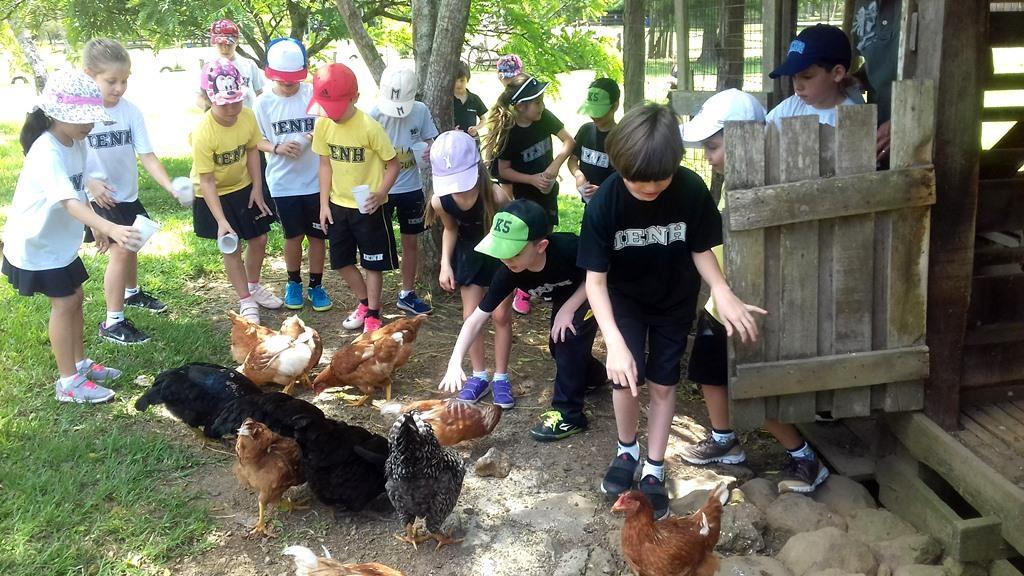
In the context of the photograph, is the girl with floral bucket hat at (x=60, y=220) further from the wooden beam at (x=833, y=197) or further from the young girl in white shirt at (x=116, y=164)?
the wooden beam at (x=833, y=197)

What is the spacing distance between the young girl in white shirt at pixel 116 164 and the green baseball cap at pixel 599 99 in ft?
9.60

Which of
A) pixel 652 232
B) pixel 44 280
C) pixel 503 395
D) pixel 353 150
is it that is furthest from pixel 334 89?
pixel 652 232

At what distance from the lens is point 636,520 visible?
10.9ft

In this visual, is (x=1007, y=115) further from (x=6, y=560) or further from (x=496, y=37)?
(x=496, y=37)

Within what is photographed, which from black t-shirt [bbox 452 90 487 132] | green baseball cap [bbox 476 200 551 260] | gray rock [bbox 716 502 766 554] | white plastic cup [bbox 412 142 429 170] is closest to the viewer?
gray rock [bbox 716 502 766 554]

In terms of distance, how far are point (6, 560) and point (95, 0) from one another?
6.75 m

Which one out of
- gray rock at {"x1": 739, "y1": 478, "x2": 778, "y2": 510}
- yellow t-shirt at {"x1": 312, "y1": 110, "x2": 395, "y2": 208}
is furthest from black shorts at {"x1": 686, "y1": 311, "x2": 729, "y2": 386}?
yellow t-shirt at {"x1": 312, "y1": 110, "x2": 395, "y2": 208}

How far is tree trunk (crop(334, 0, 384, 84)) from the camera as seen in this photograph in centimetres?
674

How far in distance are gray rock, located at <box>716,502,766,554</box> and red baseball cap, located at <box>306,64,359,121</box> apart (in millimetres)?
3628

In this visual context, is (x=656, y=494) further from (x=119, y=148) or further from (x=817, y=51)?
(x=119, y=148)

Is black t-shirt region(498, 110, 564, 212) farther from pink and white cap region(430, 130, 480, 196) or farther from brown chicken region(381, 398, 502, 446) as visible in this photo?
brown chicken region(381, 398, 502, 446)

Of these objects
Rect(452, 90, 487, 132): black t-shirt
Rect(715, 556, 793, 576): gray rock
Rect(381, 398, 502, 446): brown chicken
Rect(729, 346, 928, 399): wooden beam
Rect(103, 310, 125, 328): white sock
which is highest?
Rect(452, 90, 487, 132): black t-shirt

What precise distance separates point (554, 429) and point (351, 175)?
2.41 metres

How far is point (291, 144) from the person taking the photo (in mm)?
6086
